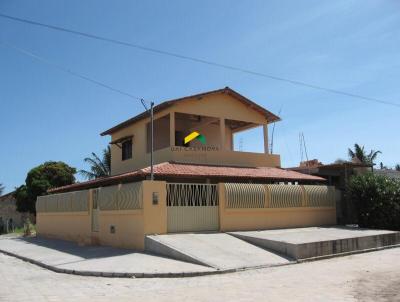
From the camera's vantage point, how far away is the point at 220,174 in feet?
63.5

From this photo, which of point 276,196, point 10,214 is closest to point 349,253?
point 276,196

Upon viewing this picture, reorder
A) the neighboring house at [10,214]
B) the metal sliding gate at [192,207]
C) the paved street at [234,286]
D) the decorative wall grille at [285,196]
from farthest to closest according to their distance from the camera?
the neighboring house at [10,214] < the decorative wall grille at [285,196] < the metal sliding gate at [192,207] < the paved street at [234,286]

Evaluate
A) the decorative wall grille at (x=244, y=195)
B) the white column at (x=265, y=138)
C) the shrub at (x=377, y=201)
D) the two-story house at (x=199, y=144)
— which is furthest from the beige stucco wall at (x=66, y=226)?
the shrub at (x=377, y=201)

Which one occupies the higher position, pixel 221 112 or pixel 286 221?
pixel 221 112

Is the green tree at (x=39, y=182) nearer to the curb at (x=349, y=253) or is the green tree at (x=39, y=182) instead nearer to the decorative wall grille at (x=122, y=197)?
the decorative wall grille at (x=122, y=197)

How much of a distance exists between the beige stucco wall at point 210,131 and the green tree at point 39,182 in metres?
11.1

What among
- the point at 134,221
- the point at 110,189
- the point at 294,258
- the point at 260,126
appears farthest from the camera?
the point at 260,126

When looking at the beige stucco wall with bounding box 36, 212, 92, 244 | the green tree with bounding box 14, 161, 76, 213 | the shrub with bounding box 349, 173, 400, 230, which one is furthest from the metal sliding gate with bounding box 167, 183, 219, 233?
the green tree with bounding box 14, 161, 76, 213

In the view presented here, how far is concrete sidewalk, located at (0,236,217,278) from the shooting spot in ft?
39.2

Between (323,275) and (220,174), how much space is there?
331 inches

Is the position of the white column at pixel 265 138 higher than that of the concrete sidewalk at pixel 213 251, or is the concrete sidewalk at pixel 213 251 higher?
the white column at pixel 265 138

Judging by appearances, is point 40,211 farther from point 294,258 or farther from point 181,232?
point 294,258

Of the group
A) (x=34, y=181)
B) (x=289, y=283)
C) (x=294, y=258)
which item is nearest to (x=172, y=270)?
(x=289, y=283)

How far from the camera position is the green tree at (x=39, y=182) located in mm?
35000
